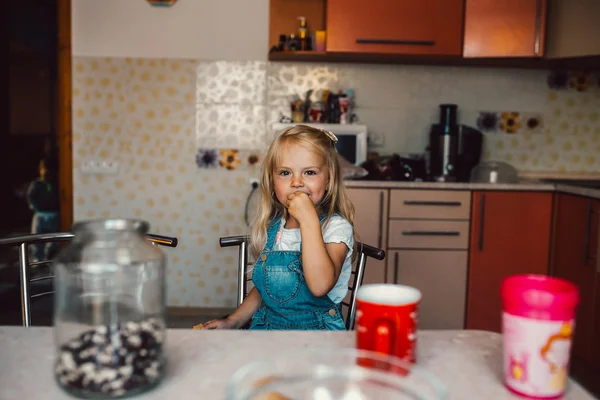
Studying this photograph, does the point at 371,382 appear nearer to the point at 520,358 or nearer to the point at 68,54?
the point at 520,358

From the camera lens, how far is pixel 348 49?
3109 mm

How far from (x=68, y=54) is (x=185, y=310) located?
163cm

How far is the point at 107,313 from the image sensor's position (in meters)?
0.71

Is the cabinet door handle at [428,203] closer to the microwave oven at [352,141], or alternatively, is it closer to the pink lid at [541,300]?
the microwave oven at [352,141]

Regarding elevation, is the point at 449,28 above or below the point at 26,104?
above

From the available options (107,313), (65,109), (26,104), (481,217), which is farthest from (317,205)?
(26,104)

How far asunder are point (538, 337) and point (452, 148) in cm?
266

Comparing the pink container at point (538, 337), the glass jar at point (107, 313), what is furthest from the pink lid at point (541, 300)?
the glass jar at point (107, 313)

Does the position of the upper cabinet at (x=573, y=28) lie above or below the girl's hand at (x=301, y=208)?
above

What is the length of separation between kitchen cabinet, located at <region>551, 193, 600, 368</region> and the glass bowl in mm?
2237

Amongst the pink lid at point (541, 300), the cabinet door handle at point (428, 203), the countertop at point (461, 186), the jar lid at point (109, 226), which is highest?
the jar lid at point (109, 226)

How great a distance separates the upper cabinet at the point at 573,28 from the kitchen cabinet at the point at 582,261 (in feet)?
A: 2.44

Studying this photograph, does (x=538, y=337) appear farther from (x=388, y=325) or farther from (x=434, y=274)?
(x=434, y=274)

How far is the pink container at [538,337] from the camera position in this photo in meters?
0.68
